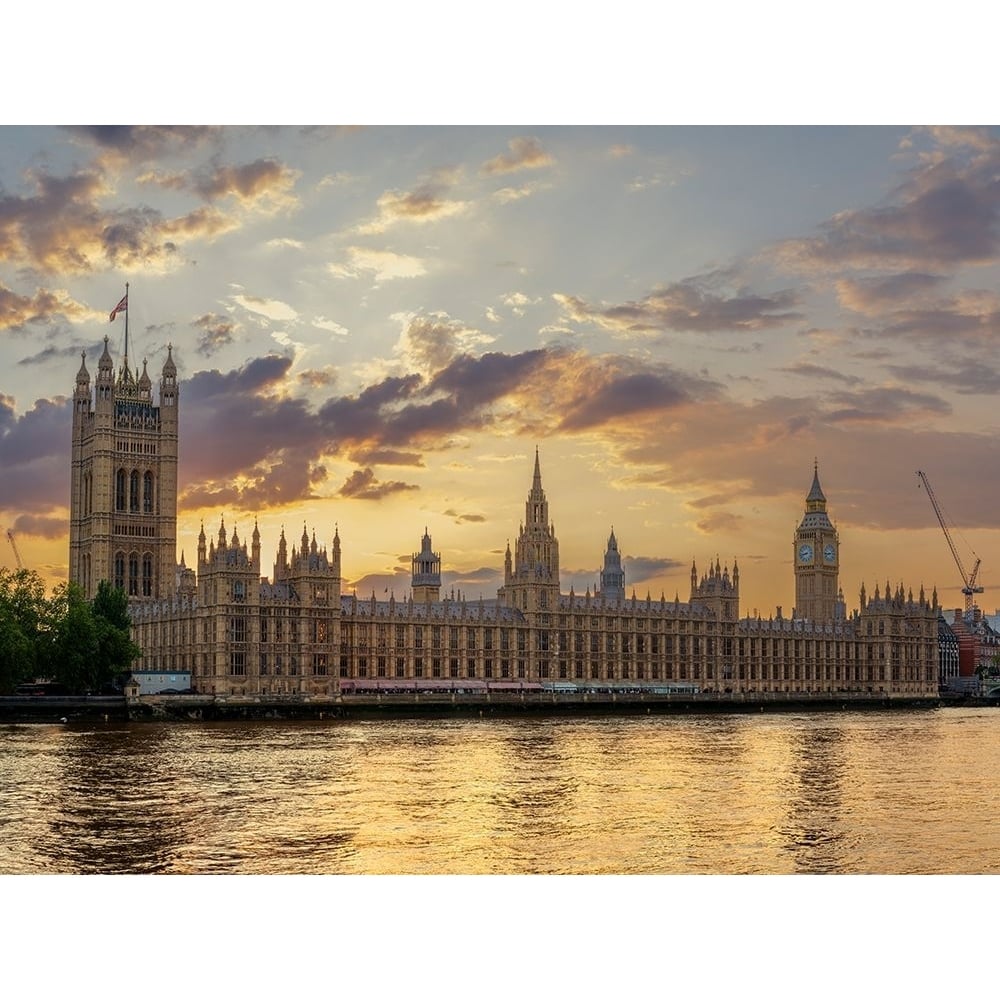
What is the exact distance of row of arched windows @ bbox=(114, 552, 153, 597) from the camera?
16600 centimetres

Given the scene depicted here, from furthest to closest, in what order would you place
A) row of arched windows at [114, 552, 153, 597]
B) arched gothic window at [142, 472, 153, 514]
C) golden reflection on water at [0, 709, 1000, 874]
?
arched gothic window at [142, 472, 153, 514]
row of arched windows at [114, 552, 153, 597]
golden reflection on water at [0, 709, 1000, 874]

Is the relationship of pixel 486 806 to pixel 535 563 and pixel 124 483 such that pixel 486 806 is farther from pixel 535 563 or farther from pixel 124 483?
pixel 124 483

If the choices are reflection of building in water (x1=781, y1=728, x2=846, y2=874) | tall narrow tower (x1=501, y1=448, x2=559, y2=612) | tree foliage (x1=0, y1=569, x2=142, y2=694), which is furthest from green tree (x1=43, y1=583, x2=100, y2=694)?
tall narrow tower (x1=501, y1=448, x2=559, y2=612)

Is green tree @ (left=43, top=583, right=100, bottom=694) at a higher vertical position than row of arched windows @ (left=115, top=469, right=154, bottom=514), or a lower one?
lower

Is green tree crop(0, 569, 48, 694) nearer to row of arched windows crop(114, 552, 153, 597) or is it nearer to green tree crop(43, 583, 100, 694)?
green tree crop(43, 583, 100, 694)

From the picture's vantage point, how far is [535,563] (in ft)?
508

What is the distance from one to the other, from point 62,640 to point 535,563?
6387cm

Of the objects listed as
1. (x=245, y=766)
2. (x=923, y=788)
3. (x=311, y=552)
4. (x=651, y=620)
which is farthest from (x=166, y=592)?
(x=923, y=788)

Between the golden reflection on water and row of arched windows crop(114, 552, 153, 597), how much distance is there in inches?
3583

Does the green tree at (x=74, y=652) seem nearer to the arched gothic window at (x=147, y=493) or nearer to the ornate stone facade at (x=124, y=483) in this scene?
the ornate stone facade at (x=124, y=483)

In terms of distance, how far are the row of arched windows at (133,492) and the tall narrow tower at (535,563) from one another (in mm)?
42517

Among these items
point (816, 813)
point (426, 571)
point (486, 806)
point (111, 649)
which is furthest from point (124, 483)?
point (816, 813)

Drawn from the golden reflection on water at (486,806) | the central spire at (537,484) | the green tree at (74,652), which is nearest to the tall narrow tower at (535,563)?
the central spire at (537,484)

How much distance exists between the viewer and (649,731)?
90.7 m
